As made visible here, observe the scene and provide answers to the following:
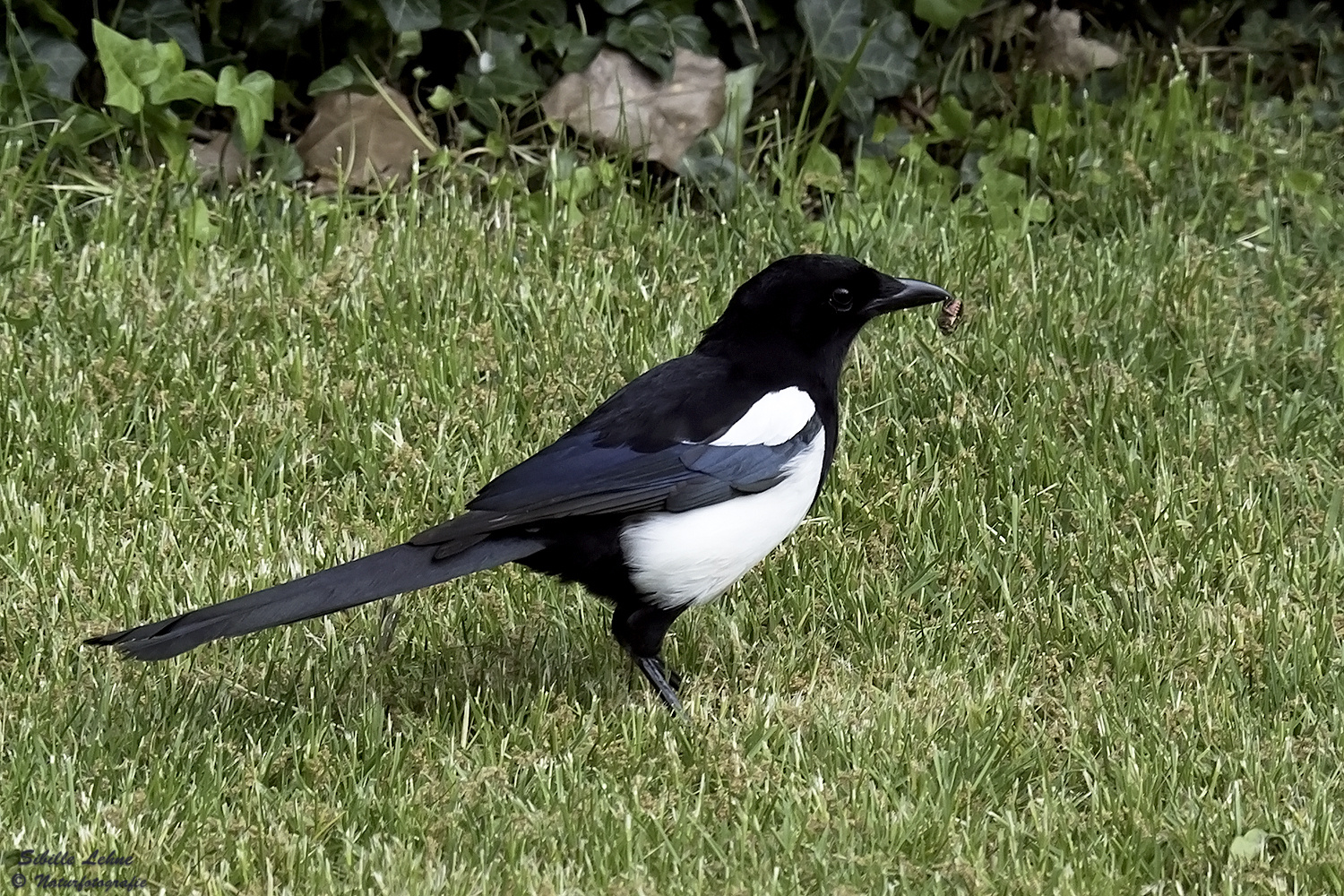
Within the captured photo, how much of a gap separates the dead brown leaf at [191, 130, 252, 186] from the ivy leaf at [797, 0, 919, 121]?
1665 millimetres

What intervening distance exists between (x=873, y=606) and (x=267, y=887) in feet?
4.57

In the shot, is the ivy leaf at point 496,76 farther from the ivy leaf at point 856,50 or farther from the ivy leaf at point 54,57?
the ivy leaf at point 54,57

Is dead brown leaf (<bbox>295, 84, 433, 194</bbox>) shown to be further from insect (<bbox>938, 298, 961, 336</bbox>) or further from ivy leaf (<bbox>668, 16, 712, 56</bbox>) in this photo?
insect (<bbox>938, 298, 961, 336</bbox>)

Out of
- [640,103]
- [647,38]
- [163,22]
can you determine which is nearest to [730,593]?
[640,103]

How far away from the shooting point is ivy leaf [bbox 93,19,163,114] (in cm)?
495

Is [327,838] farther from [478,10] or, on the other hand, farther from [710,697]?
[478,10]

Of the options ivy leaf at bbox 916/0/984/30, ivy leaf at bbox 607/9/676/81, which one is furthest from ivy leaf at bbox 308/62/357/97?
ivy leaf at bbox 916/0/984/30

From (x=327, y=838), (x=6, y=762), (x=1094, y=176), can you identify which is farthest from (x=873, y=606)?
(x=1094, y=176)

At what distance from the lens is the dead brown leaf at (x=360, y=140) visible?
17.3ft

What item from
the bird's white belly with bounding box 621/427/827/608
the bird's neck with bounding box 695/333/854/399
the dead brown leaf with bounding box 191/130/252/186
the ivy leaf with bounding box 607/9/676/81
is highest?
the bird's neck with bounding box 695/333/854/399

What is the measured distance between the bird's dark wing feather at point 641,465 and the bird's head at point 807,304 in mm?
111

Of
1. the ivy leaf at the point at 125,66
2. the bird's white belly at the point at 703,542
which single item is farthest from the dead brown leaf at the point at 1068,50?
the bird's white belly at the point at 703,542

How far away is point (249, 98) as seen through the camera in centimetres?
506

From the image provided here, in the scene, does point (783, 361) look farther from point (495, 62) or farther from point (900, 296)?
point (495, 62)
